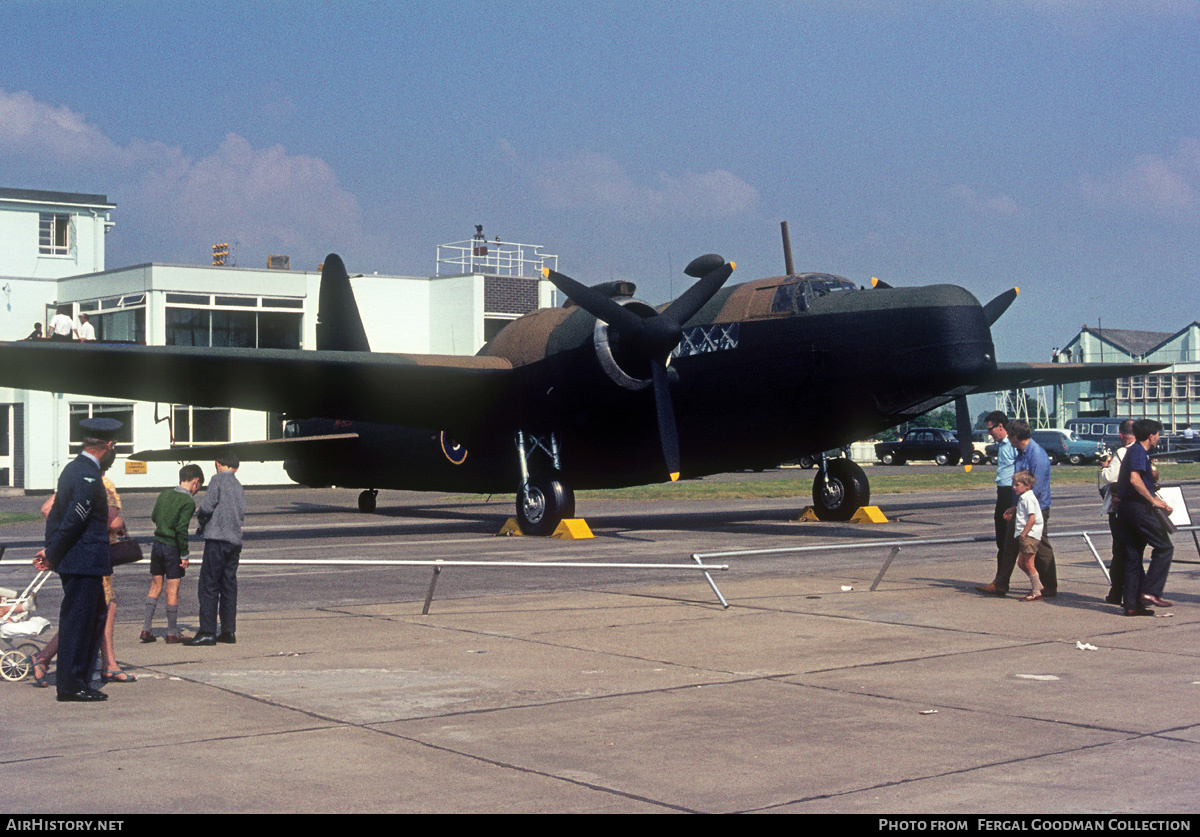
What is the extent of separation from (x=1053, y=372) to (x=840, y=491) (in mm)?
7721

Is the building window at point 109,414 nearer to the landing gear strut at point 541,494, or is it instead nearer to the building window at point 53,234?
the building window at point 53,234

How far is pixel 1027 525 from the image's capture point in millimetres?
13672

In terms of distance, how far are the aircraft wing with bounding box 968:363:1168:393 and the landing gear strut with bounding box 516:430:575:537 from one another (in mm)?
10055

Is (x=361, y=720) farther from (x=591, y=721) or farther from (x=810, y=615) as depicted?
(x=810, y=615)

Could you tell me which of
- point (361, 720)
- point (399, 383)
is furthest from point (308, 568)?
point (361, 720)

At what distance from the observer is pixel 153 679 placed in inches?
368

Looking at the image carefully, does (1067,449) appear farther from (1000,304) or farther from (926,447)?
(1000,304)

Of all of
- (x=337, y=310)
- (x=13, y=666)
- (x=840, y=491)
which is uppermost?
(x=337, y=310)

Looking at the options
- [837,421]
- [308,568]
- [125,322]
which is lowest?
[308,568]

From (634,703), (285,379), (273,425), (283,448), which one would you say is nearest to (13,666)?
(634,703)

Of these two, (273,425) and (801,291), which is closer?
(801,291)

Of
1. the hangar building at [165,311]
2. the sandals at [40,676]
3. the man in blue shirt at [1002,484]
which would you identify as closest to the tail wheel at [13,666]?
the sandals at [40,676]

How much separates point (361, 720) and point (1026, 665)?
538 cm

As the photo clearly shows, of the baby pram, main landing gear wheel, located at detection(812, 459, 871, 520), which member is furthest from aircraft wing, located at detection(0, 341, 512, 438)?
the baby pram
